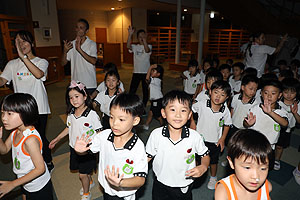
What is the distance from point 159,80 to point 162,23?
10939 mm

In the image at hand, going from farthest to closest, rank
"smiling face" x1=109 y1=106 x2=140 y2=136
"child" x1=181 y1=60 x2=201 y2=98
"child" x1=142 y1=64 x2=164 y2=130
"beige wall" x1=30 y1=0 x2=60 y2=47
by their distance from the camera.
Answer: "beige wall" x1=30 y1=0 x2=60 y2=47 < "child" x1=181 y1=60 x2=201 y2=98 < "child" x1=142 y1=64 x2=164 y2=130 < "smiling face" x1=109 y1=106 x2=140 y2=136

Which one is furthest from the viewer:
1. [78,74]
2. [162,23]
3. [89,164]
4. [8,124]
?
[162,23]

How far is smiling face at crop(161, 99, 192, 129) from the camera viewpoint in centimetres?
145

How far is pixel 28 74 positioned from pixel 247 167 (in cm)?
222

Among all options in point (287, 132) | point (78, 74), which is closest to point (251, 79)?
point (287, 132)

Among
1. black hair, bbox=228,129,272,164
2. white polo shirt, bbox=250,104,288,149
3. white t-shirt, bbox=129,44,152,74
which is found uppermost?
white t-shirt, bbox=129,44,152,74

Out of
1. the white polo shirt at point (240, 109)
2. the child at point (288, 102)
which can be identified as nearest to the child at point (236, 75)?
the child at point (288, 102)

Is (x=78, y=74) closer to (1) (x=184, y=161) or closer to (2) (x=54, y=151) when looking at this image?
(2) (x=54, y=151)

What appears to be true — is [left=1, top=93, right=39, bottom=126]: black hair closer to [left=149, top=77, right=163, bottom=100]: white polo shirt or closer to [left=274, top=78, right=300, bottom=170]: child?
[left=149, top=77, right=163, bottom=100]: white polo shirt

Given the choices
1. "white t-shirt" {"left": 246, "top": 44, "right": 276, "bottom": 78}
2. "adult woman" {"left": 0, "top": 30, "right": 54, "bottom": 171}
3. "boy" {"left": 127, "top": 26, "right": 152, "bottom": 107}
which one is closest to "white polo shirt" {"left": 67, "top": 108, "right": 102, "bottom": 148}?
"adult woman" {"left": 0, "top": 30, "right": 54, "bottom": 171}

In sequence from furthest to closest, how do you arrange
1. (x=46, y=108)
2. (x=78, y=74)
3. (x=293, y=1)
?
(x=293, y=1)
(x=78, y=74)
(x=46, y=108)

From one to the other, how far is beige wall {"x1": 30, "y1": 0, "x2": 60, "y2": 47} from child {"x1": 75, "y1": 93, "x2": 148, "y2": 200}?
6.65 m

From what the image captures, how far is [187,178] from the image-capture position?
1.53m

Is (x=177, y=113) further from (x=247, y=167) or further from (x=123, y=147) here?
(x=247, y=167)
